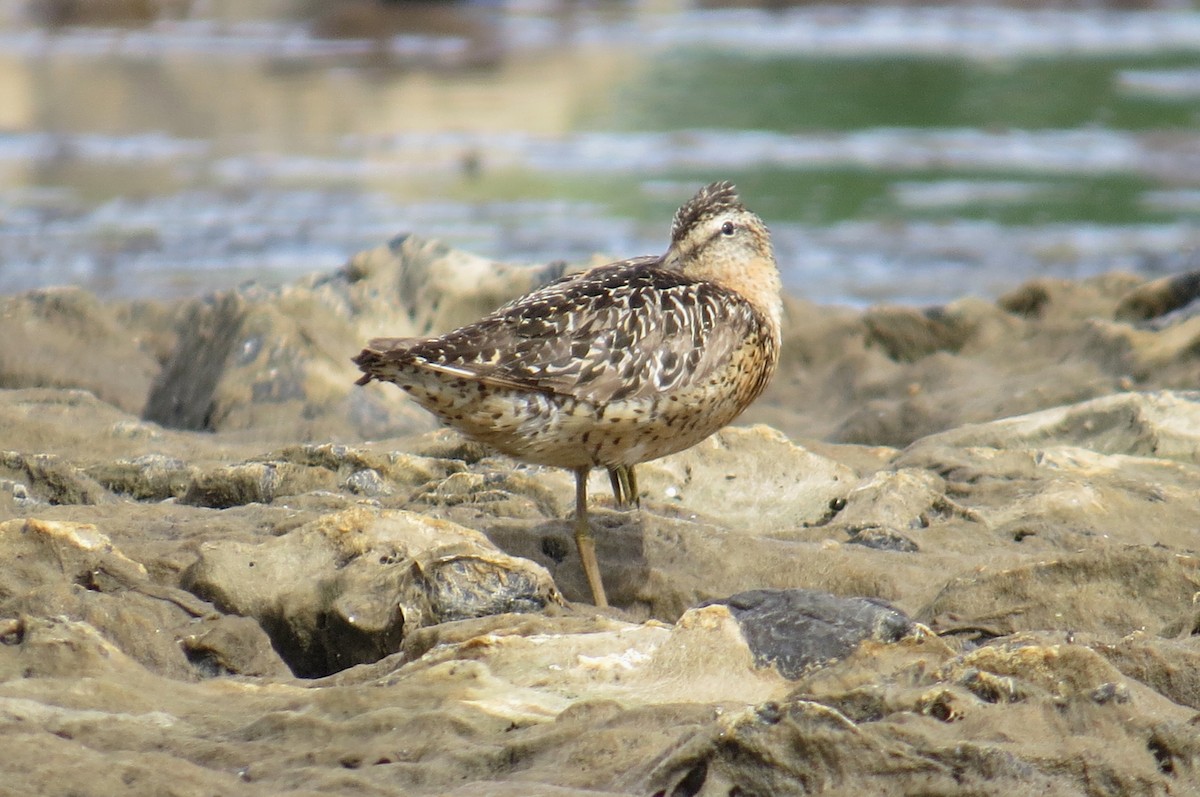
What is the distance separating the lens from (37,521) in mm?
4934

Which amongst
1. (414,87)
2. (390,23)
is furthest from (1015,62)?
(390,23)

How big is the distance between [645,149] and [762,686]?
13914mm

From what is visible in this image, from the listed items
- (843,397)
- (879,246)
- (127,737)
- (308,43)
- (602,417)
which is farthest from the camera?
(308,43)

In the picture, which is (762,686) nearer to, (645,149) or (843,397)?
(843,397)

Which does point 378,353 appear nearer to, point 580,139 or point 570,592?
point 570,592

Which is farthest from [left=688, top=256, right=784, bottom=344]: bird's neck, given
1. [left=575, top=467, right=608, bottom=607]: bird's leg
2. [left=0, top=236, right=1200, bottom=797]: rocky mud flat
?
[left=575, top=467, right=608, bottom=607]: bird's leg

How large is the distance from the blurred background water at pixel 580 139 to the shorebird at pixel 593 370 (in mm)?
6498

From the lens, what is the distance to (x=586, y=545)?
543 centimetres

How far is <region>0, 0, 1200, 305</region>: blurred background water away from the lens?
13750 millimetres

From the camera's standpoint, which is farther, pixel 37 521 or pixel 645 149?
pixel 645 149

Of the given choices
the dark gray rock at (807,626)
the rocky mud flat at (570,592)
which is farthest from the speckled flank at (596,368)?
the dark gray rock at (807,626)

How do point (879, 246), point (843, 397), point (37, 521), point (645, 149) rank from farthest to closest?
point (645, 149)
point (879, 246)
point (843, 397)
point (37, 521)

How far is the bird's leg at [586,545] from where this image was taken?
5.30 m

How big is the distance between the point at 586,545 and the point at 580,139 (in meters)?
13.5
